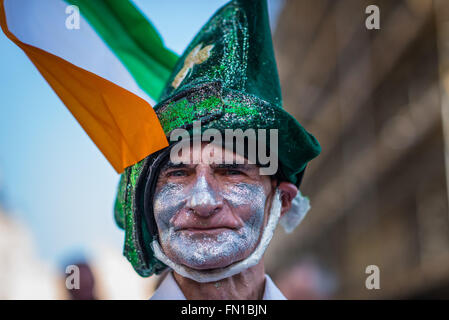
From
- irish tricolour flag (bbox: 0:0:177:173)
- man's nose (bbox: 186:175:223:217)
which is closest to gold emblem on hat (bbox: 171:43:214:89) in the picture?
irish tricolour flag (bbox: 0:0:177:173)

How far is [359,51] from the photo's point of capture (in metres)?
7.42

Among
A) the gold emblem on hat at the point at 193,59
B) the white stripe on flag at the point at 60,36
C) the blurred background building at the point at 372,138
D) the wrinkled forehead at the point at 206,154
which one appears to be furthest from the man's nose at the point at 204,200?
the blurred background building at the point at 372,138

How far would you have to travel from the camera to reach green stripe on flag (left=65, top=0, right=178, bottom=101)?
2.80 m

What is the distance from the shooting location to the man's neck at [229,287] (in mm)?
2307

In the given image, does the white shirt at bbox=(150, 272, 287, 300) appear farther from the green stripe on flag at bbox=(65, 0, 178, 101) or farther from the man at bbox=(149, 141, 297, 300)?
the green stripe on flag at bbox=(65, 0, 178, 101)

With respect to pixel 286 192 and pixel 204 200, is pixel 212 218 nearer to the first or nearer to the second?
pixel 204 200

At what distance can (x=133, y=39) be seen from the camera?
10.2 feet

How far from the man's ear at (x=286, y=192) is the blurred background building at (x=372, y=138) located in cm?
328

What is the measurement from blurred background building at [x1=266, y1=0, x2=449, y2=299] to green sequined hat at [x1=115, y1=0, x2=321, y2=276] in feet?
11.6

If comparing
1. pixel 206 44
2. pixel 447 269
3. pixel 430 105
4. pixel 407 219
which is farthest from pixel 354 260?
pixel 206 44

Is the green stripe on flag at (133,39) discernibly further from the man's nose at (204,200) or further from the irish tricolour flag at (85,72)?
the man's nose at (204,200)

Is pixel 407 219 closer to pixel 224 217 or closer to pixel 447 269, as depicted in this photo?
pixel 447 269

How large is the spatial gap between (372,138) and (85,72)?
6.19m

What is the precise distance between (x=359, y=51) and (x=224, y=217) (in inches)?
238
